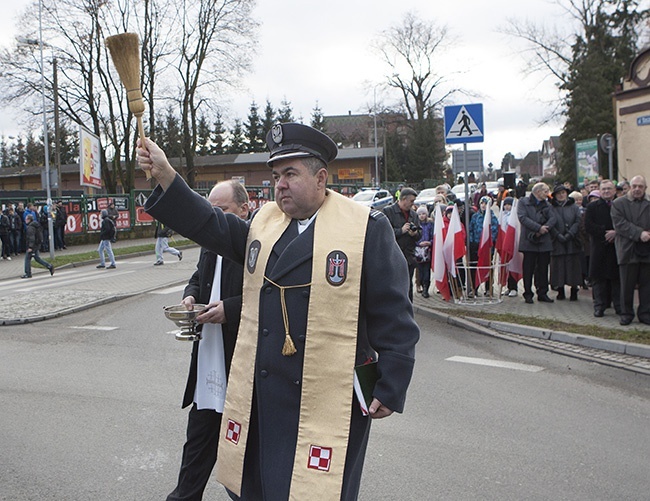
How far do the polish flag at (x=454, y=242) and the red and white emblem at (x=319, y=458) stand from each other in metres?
8.78

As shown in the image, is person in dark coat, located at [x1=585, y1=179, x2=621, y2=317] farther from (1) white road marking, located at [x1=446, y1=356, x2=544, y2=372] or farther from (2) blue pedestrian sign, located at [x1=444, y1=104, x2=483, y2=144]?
(1) white road marking, located at [x1=446, y1=356, x2=544, y2=372]

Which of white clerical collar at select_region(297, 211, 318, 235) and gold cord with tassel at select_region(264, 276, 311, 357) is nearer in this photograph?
gold cord with tassel at select_region(264, 276, 311, 357)

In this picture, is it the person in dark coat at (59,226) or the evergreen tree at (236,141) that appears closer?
the person in dark coat at (59,226)

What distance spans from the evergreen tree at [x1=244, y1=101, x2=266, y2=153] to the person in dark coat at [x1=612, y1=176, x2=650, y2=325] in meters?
76.5

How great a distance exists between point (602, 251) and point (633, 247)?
886 mm

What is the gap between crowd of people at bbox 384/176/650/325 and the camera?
9.05 meters

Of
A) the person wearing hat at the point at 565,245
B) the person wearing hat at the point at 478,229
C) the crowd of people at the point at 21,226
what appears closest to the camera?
the person wearing hat at the point at 565,245

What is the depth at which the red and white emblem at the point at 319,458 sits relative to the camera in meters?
2.61

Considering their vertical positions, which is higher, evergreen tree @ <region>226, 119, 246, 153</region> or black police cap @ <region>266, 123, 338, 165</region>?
evergreen tree @ <region>226, 119, 246, 153</region>

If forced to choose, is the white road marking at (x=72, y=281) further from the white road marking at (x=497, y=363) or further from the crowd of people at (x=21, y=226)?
the white road marking at (x=497, y=363)

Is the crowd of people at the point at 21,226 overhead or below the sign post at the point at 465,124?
below

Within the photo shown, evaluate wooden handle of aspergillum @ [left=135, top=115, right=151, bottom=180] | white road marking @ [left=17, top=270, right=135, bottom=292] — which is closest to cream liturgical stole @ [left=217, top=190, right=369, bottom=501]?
wooden handle of aspergillum @ [left=135, top=115, right=151, bottom=180]

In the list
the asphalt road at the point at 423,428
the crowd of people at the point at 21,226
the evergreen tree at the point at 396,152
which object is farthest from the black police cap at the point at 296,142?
the evergreen tree at the point at 396,152

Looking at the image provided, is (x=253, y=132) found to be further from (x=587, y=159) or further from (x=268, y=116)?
(x=587, y=159)
